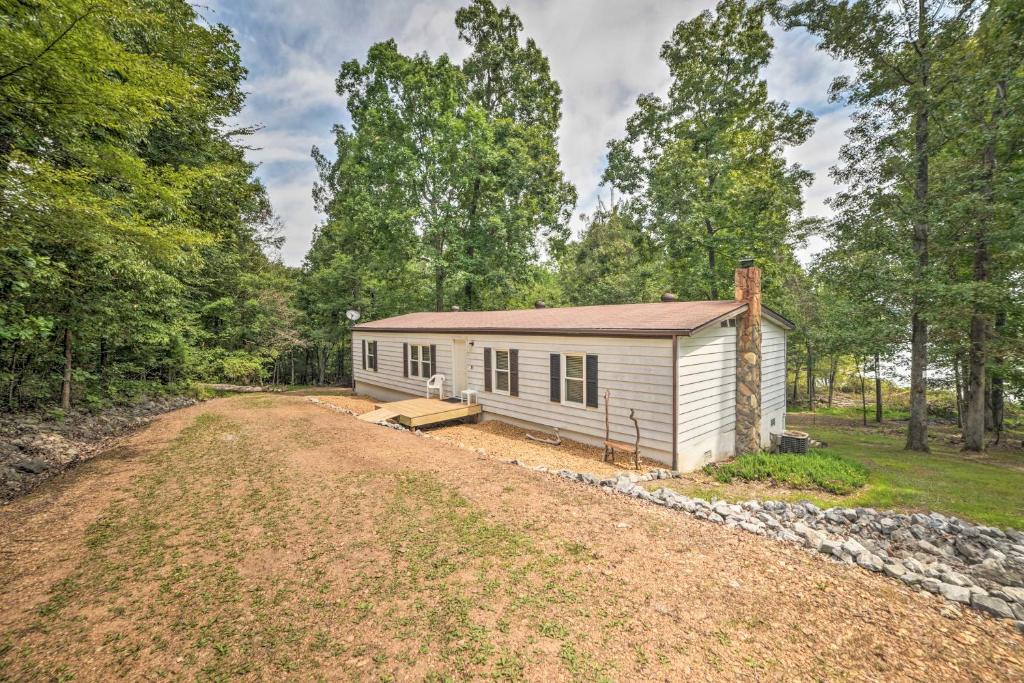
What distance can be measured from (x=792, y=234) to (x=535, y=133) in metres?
13.2

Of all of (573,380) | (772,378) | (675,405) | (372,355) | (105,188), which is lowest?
(675,405)

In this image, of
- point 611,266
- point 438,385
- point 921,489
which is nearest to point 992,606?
point 921,489

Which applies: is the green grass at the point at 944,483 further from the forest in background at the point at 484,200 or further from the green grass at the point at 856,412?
the green grass at the point at 856,412

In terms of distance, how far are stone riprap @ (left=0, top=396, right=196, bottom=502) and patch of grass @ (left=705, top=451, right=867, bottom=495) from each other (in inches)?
443

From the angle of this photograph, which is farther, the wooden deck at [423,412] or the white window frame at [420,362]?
the white window frame at [420,362]

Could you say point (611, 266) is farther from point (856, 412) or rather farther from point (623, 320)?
point (856, 412)

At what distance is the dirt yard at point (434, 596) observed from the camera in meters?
2.70

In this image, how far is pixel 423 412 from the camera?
10.7m

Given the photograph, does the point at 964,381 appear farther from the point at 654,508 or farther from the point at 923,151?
the point at 654,508

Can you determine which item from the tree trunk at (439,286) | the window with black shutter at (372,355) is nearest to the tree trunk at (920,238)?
the tree trunk at (439,286)

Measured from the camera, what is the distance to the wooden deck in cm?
1043

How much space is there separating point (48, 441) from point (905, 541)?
1416cm

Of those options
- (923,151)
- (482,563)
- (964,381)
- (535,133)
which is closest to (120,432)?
(482,563)

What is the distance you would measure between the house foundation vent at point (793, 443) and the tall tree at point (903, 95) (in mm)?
4727
